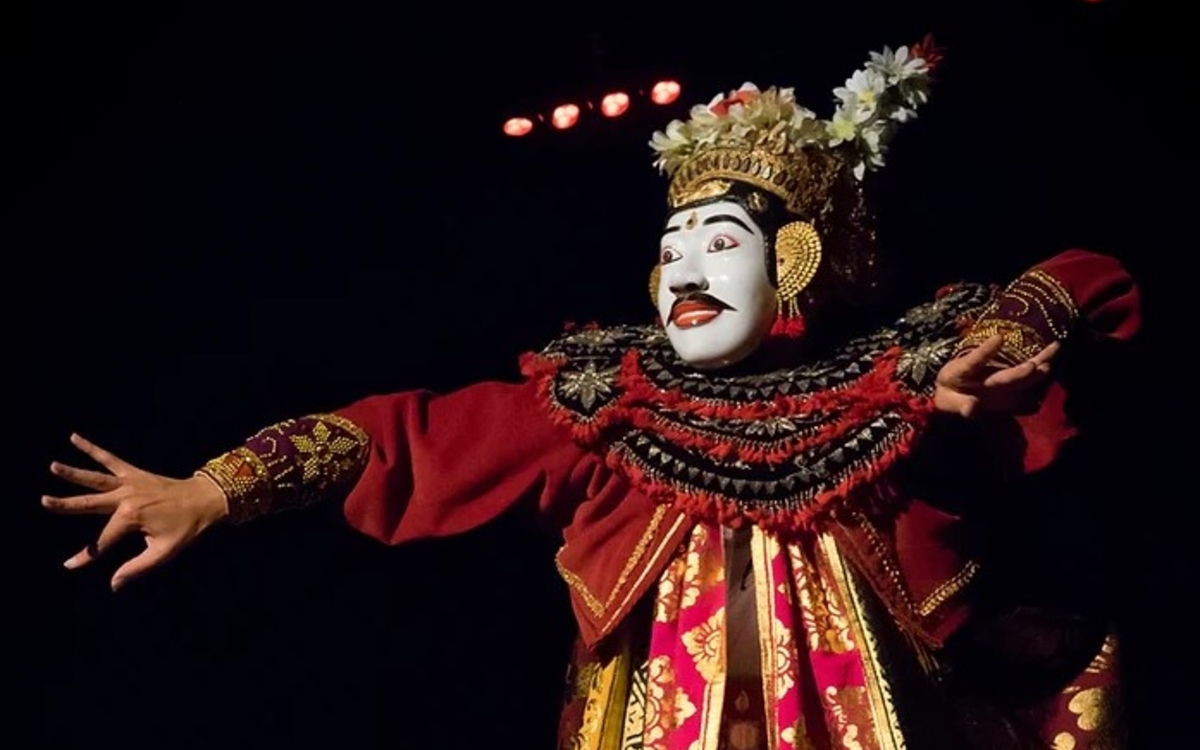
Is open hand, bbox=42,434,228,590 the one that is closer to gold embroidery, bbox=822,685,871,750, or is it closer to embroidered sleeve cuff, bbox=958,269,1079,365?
gold embroidery, bbox=822,685,871,750

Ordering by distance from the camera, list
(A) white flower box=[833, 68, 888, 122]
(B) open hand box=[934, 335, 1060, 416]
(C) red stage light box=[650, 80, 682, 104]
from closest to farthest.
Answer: (B) open hand box=[934, 335, 1060, 416] < (A) white flower box=[833, 68, 888, 122] < (C) red stage light box=[650, 80, 682, 104]

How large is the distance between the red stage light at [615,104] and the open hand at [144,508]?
0.98m

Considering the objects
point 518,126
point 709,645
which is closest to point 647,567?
point 709,645

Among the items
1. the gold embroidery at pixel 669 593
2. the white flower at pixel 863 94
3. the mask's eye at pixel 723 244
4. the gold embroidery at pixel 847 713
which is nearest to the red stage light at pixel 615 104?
the white flower at pixel 863 94

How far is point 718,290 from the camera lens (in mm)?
2277

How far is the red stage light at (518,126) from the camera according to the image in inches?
113

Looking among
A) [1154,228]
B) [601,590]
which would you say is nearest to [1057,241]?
[1154,228]

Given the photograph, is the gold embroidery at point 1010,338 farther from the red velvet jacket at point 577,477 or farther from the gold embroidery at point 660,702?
the gold embroidery at point 660,702

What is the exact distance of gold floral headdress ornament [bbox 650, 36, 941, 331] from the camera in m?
2.34

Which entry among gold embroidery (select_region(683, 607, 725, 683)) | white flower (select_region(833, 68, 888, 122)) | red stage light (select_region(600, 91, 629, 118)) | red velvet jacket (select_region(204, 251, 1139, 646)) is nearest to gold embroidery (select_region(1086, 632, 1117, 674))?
red velvet jacket (select_region(204, 251, 1139, 646))

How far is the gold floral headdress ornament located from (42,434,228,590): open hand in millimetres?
743

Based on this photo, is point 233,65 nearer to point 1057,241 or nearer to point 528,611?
point 528,611

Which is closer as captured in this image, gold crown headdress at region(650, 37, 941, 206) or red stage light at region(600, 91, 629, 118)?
gold crown headdress at region(650, 37, 941, 206)

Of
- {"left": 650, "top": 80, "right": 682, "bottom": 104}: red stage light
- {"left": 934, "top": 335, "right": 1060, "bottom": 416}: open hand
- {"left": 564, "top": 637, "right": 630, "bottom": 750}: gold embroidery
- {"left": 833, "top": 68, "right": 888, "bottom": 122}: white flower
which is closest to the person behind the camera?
{"left": 934, "top": 335, "right": 1060, "bottom": 416}: open hand
